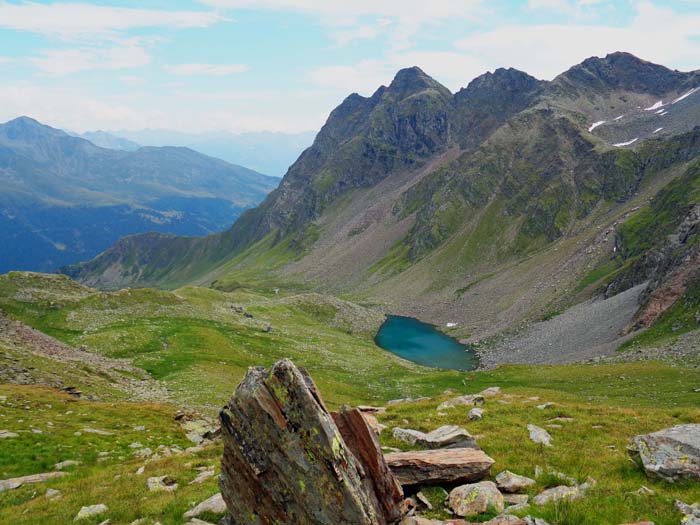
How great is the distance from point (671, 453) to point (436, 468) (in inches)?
309

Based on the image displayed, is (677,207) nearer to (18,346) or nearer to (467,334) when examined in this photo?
(467,334)

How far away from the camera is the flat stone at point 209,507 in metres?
15.9

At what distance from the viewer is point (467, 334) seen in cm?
14388

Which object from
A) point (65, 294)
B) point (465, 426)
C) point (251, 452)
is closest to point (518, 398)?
point (465, 426)

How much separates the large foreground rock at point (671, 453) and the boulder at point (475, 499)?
17.6ft

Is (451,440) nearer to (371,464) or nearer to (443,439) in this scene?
(443,439)

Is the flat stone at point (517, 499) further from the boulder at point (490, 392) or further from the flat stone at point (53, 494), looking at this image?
the boulder at point (490, 392)

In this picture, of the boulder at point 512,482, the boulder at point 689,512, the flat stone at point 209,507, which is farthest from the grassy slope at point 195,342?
the boulder at point 689,512

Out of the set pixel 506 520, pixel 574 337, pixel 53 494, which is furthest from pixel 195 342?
pixel 574 337

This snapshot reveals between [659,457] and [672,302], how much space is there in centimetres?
8894

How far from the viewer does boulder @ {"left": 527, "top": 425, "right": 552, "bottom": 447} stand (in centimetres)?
2047

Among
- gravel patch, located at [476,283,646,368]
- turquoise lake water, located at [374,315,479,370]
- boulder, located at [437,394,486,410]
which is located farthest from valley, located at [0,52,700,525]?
turquoise lake water, located at [374,315,479,370]

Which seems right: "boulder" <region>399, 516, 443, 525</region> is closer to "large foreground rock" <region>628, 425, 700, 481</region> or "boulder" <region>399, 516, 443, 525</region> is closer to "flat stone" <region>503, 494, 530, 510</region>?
"flat stone" <region>503, 494, 530, 510</region>

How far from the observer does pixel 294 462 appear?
42.8ft
